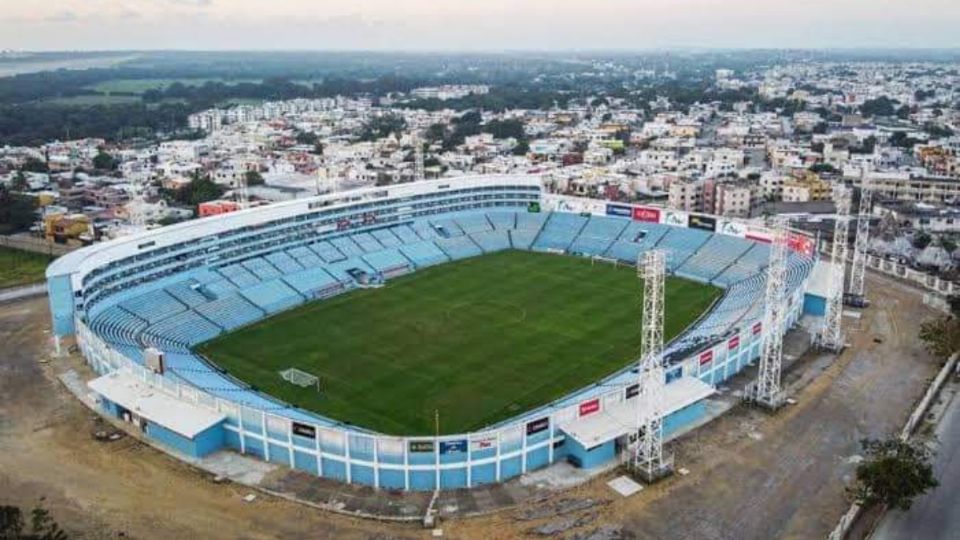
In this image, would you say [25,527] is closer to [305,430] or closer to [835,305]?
[305,430]

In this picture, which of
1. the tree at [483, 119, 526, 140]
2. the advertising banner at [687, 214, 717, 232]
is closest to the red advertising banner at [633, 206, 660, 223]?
the advertising banner at [687, 214, 717, 232]

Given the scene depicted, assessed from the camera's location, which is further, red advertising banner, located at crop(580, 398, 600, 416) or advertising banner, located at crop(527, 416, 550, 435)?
red advertising banner, located at crop(580, 398, 600, 416)

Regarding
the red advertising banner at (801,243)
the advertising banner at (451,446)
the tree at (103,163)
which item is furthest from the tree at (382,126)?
the advertising banner at (451,446)

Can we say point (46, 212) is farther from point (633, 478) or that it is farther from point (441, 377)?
point (633, 478)

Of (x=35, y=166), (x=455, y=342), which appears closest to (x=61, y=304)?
(x=455, y=342)

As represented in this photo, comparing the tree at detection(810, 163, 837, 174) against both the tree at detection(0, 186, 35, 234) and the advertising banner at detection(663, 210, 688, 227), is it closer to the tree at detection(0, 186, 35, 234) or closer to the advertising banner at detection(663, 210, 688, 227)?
the advertising banner at detection(663, 210, 688, 227)

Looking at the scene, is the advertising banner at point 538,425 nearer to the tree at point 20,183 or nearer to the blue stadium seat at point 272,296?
the blue stadium seat at point 272,296
